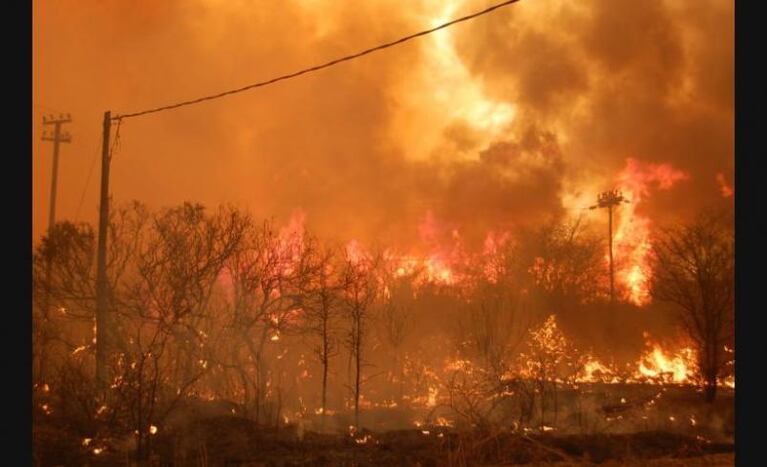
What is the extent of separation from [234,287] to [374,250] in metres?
16.5

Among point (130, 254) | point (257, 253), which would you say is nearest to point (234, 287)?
point (257, 253)

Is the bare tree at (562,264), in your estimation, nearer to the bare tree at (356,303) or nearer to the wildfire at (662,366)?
the wildfire at (662,366)

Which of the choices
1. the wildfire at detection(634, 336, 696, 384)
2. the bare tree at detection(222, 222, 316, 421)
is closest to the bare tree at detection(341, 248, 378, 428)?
the bare tree at detection(222, 222, 316, 421)

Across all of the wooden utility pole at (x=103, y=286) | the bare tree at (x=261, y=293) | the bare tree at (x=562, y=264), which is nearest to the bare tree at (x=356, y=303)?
the bare tree at (x=261, y=293)

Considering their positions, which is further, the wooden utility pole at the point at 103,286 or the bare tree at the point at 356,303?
the bare tree at the point at 356,303

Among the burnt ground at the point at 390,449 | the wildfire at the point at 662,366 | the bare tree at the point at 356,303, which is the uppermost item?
the bare tree at the point at 356,303

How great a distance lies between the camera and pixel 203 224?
20812 millimetres

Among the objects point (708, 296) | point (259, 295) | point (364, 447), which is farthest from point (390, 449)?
point (708, 296)

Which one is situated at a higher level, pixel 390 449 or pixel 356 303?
pixel 356 303

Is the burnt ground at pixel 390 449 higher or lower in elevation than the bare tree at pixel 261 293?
lower

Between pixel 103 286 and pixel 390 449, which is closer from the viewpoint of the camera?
pixel 390 449

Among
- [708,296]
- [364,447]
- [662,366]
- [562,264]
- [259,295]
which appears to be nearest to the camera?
[364,447]

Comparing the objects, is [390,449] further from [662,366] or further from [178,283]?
[662,366]

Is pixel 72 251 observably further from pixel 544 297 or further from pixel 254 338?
pixel 544 297
